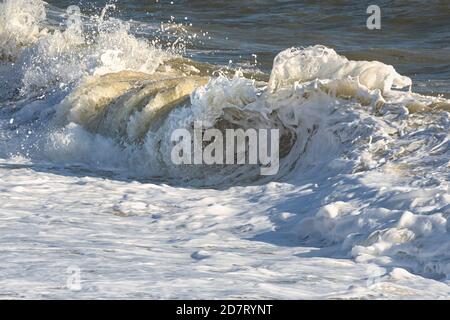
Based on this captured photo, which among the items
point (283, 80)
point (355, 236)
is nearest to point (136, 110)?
point (283, 80)

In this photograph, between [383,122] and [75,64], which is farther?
[75,64]

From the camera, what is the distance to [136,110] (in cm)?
1056

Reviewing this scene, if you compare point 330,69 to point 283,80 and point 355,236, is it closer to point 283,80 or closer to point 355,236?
point 283,80

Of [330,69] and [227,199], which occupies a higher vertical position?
[330,69]

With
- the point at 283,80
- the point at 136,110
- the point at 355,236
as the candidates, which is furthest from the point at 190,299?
the point at 136,110

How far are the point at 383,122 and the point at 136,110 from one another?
277 centimetres

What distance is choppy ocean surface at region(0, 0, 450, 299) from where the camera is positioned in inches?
230

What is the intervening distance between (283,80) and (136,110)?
166 cm

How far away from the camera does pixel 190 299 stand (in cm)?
526

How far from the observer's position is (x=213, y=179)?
29.6 ft

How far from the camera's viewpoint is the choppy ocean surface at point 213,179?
5836mm
